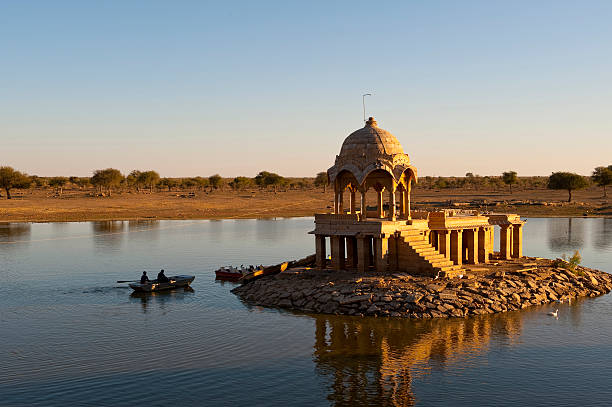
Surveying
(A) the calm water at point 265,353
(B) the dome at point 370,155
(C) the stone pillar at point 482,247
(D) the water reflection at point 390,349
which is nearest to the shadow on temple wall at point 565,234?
(C) the stone pillar at point 482,247

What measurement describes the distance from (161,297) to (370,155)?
1866 cm

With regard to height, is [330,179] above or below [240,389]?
above

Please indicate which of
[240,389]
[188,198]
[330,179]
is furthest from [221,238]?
[188,198]

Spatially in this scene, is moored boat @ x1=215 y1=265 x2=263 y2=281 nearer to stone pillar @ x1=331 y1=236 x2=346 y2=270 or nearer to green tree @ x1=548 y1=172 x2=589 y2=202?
stone pillar @ x1=331 y1=236 x2=346 y2=270

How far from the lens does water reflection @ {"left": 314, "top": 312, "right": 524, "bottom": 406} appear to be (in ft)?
85.1

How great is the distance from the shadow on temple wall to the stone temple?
26.9 m

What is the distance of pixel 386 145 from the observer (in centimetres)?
4597

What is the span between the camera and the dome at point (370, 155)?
4525 cm

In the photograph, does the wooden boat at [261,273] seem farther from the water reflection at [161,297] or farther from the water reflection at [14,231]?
the water reflection at [14,231]

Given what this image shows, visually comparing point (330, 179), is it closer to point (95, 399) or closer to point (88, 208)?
point (95, 399)

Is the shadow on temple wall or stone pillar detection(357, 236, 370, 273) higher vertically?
stone pillar detection(357, 236, 370, 273)

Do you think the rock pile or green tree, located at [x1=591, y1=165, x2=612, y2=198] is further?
green tree, located at [x1=591, y1=165, x2=612, y2=198]

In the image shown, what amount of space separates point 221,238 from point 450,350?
57084 mm

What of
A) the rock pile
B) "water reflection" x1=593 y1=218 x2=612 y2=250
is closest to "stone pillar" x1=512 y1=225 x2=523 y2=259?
the rock pile
